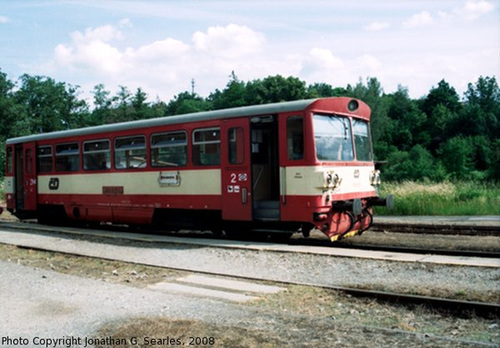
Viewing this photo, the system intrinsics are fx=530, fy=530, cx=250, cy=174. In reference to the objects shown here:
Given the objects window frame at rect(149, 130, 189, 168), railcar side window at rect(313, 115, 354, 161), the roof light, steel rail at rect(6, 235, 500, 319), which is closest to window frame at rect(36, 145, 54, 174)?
window frame at rect(149, 130, 189, 168)

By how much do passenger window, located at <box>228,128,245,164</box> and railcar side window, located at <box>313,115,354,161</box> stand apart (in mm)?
1781

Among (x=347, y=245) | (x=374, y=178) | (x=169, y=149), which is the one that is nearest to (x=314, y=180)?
(x=347, y=245)

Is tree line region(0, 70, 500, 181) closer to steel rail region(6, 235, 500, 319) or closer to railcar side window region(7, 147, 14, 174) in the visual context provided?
railcar side window region(7, 147, 14, 174)

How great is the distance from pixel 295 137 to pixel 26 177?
11578 mm

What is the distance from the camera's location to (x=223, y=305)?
7.10 meters

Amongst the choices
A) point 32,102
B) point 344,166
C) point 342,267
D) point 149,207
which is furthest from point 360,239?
point 32,102

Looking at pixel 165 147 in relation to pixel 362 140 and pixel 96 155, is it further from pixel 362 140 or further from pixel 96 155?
pixel 362 140

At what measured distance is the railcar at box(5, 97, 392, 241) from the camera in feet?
37.5

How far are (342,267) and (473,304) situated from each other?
2935 mm

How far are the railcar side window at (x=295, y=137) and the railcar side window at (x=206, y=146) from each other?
1.93 metres

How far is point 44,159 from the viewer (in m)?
18.1

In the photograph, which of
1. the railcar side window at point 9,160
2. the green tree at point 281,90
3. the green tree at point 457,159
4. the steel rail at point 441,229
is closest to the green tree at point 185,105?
the green tree at point 281,90

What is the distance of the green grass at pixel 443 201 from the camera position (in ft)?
59.8

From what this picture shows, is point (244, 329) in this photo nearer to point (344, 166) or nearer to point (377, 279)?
point (377, 279)
